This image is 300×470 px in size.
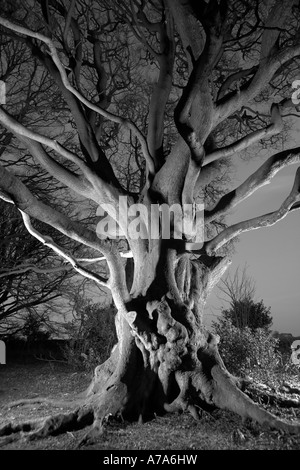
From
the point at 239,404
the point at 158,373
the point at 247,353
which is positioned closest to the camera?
the point at 239,404

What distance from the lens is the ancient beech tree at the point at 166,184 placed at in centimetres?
651

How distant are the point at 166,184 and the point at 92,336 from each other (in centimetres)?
672

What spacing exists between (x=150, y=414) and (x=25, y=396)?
3.81 m

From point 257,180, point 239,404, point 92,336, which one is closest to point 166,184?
point 257,180

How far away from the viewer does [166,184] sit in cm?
762

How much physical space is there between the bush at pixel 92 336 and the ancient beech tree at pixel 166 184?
16.3ft

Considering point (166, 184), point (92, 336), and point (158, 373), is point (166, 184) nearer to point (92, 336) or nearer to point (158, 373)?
point (158, 373)

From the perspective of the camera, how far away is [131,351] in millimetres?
7098

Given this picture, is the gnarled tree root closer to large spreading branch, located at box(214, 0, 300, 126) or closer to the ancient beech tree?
the ancient beech tree

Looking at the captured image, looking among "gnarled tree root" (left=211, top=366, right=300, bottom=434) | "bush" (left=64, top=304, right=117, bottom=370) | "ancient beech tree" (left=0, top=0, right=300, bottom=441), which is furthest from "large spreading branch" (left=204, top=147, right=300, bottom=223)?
"bush" (left=64, top=304, right=117, bottom=370)

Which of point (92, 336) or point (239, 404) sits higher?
point (92, 336)

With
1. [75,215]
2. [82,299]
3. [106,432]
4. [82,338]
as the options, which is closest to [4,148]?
[75,215]

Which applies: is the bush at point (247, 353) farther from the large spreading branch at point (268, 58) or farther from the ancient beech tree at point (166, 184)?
the large spreading branch at point (268, 58)

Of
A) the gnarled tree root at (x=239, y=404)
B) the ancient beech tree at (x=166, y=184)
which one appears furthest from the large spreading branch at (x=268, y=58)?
the gnarled tree root at (x=239, y=404)
